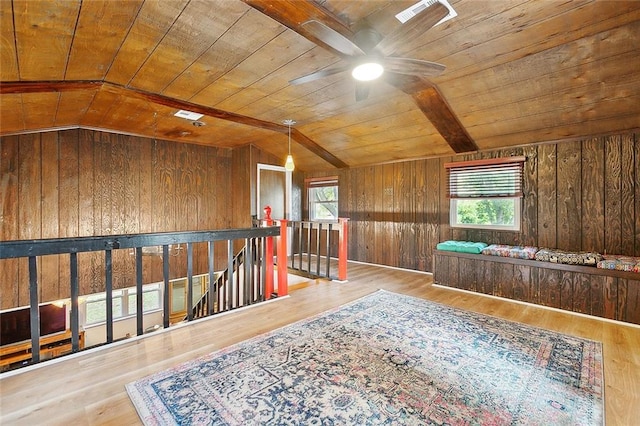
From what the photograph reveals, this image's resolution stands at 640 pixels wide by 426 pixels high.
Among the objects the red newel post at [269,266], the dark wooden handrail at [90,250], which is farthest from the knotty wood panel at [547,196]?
the dark wooden handrail at [90,250]

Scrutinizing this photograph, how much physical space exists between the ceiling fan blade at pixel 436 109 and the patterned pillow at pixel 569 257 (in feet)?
5.68

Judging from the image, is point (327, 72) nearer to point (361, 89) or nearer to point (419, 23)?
point (361, 89)

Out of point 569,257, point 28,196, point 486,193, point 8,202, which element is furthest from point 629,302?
point 8,202

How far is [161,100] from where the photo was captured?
3.40 m

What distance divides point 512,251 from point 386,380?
2.74 meters

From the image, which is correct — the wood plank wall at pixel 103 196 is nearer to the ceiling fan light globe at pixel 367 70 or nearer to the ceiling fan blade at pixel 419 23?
the ceiling fan light globe at pixel 367 70

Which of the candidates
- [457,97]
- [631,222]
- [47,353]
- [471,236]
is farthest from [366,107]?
[47,353]

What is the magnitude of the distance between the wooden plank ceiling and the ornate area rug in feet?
7.64

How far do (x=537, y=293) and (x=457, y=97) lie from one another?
2530 millimetres

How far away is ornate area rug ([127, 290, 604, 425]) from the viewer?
5.24ft

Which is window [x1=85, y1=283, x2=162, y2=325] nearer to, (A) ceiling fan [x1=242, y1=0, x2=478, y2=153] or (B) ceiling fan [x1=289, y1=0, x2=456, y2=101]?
(A) ceiling fan [x1=242, y1=0, x2=478, y2=153]

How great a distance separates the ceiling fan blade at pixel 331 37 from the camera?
5.67 ft

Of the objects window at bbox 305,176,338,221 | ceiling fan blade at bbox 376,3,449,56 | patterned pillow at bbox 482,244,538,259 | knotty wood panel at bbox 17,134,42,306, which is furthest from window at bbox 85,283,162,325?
patterned pillow at bbox 482,244,538,259

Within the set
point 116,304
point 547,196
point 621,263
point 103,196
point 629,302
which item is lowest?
point 116,304
